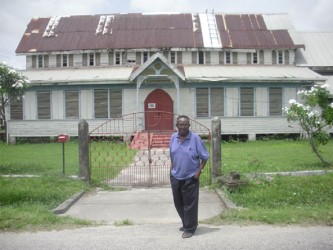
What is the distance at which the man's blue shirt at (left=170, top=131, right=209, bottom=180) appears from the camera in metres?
5.93

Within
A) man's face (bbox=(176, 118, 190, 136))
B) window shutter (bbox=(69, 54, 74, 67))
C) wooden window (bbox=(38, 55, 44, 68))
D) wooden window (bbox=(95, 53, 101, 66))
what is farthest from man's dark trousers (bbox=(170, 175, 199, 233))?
wooden window (bbox=(38, 55, 44, 68))

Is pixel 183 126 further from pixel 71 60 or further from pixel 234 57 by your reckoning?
pixel 71 60

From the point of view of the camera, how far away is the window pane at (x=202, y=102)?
70.9ft

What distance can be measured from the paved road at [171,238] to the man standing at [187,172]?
0.96 ft

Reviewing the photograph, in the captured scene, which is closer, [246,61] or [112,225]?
[112,225]

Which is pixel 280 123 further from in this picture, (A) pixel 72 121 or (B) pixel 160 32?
(A) pixel 72 121

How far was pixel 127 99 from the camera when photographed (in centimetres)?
2169

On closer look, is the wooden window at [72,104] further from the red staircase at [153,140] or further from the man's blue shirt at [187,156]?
the man's blue shirt at [187,156]

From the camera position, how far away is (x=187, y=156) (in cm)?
594

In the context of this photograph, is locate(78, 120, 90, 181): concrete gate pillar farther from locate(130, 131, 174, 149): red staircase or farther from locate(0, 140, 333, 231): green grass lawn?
locate(130, 131, 174, 149): red staircase

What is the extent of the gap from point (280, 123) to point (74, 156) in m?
11.8

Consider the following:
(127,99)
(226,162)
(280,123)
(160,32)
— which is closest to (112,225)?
(226,162)

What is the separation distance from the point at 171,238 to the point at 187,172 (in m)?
0.99

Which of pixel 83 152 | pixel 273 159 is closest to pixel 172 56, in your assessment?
pixel 273 159
